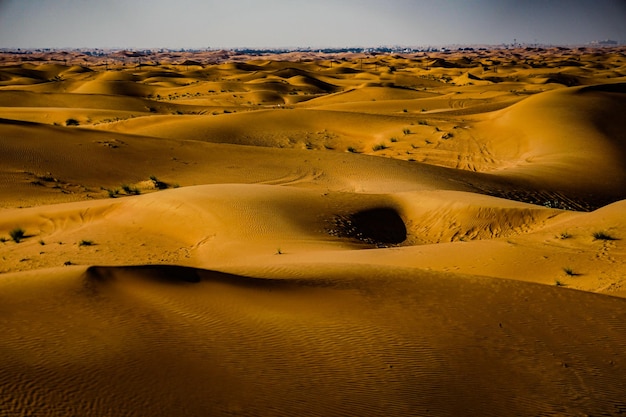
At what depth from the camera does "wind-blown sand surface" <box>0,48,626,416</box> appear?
18.2ft

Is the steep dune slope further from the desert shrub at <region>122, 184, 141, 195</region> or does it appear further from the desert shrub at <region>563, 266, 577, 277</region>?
the desert shrub at <region>122, 184, 141, 195</region>

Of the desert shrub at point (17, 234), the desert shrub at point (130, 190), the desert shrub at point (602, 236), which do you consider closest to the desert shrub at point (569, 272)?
the desert shrub at point (602, 236)

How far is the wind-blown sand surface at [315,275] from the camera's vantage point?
556 cm

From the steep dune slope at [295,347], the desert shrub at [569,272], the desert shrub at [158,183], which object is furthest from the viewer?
the desert shrub at [158,183]

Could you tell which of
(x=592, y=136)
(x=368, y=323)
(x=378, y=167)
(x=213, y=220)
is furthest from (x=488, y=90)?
(x=368, y=323)

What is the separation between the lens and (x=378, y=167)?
915 inches

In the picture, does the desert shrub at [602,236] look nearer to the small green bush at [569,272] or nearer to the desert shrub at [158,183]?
the small green bush at [569,272]

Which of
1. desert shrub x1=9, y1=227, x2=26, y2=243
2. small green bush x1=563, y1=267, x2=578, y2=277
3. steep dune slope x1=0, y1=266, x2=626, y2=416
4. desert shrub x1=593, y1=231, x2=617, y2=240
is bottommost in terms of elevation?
desert shrub x1=9, y1=227, x2=26, y2=243

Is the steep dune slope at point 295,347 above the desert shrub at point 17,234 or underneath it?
above

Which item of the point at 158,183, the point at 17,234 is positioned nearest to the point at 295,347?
the point at 17,234

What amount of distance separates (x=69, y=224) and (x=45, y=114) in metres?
27.5

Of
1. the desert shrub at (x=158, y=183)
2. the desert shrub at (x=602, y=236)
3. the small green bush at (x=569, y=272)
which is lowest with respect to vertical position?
the desert shrub at (x=158, y=183)

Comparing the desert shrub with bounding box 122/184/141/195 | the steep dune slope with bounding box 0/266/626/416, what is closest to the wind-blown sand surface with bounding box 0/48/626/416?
the steep dune slope with bounding box 0/266/626/416

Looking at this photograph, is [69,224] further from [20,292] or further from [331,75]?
[331,75]
